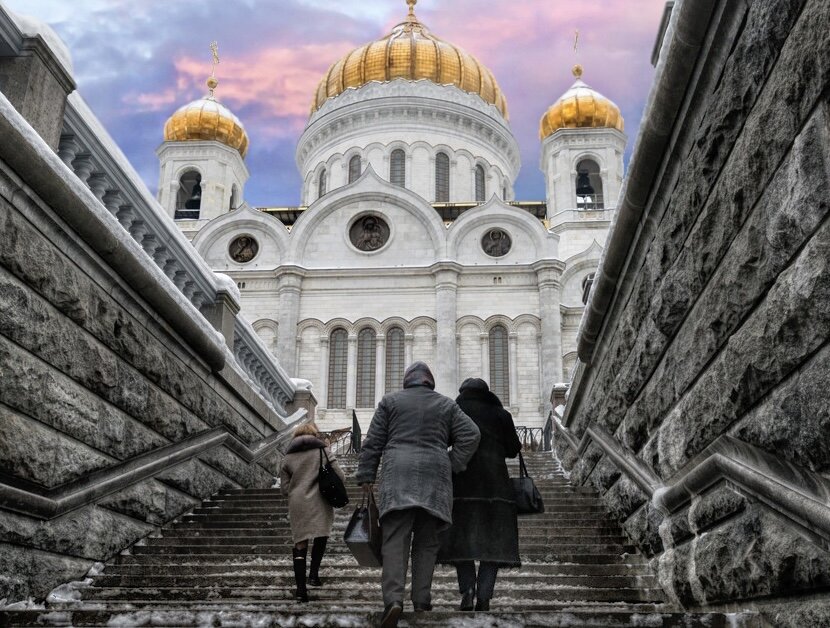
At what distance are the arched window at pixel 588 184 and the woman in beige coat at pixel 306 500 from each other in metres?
29.8

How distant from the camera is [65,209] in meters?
6.31

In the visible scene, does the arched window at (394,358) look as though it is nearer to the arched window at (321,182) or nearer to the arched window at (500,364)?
the arched window at (500,364)

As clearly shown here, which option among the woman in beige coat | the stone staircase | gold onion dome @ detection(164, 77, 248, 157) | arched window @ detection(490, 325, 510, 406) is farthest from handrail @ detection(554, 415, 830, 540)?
gold onion dome @ detection(164, 77, 248, 157)

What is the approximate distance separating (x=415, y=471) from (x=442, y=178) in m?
33.1

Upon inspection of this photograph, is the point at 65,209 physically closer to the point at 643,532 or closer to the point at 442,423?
the point at 442,423

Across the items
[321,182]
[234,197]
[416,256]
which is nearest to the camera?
[416,256]

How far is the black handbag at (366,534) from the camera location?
17.7 feet

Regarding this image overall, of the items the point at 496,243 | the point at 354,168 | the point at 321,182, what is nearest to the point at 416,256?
the point at 496,243

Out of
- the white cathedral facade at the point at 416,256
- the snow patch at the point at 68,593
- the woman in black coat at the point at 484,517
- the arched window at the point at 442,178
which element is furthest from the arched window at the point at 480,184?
the snow patch at the point at 68,593

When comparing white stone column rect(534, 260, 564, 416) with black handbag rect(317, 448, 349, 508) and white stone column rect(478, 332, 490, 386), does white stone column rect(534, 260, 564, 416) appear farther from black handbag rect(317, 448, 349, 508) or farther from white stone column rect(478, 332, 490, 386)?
black handbag rect(317, 448, 349, 508)

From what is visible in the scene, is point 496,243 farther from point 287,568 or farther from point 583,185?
point 287,568

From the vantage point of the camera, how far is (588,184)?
119 ft

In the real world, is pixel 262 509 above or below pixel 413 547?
above

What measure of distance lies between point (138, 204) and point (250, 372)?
440 cm
